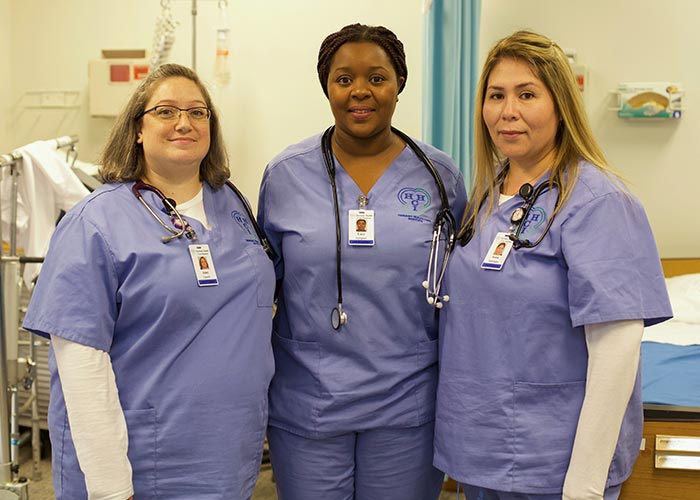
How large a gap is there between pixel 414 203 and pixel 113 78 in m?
2.81

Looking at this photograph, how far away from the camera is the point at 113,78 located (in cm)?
402

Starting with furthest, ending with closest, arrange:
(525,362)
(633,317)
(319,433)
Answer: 1. (319,433)
2. (525,362)
3. (633,317)

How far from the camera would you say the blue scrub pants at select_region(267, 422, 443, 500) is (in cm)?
170

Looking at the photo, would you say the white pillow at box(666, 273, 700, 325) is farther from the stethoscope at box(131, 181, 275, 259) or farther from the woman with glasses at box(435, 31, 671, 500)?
the stethoscope at box(131, 181, 275, 259)

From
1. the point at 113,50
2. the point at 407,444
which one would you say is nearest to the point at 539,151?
the point at 407,444

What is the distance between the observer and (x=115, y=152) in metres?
1.54

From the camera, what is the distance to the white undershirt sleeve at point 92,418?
1.35 m

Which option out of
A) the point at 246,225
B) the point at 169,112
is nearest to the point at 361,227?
the point at 246,225

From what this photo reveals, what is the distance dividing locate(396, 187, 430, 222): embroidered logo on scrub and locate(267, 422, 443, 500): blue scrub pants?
49 centimetres

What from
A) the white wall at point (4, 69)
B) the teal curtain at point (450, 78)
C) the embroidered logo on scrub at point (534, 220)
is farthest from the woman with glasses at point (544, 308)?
the white wall at point (4, 69)

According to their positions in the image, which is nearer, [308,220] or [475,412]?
[475,412]

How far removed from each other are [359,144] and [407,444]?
707 mm

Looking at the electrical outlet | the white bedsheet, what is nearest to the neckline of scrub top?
the white bedsheet

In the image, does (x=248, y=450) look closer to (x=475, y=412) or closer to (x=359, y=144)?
(x=475, y=412)
